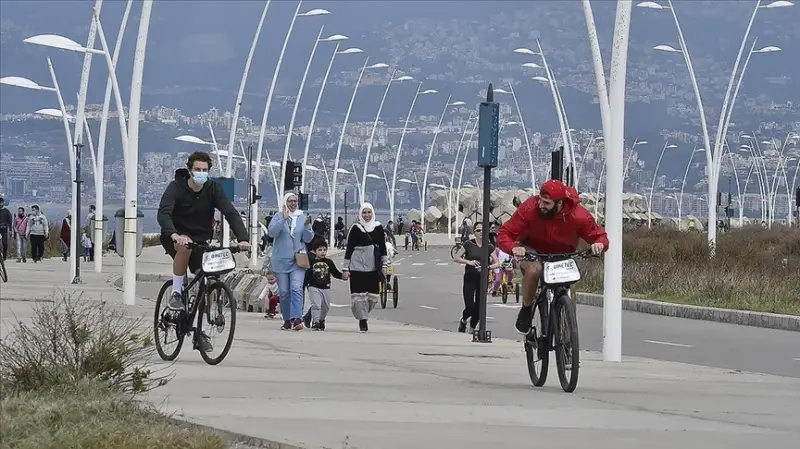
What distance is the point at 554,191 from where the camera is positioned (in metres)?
13.0

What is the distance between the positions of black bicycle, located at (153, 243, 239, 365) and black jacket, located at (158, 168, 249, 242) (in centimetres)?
18

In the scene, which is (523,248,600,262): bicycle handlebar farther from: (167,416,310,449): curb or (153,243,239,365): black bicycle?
(167,416,310,449): curb

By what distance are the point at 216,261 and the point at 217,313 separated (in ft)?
1.48

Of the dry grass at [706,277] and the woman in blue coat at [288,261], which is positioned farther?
the dry grass at [706,277]

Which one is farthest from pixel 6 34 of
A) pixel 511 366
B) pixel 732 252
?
pixel 511 366

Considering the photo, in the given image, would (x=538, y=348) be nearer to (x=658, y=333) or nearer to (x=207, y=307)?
(x=207, y=307)

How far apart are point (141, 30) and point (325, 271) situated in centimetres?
624

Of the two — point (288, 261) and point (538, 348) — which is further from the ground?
point (288, 261)

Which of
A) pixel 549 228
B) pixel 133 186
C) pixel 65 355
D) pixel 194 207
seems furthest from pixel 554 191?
pixel 133 186

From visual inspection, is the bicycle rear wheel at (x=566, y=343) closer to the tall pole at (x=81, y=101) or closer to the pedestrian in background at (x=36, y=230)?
the tall pole at (x=81, y=101)

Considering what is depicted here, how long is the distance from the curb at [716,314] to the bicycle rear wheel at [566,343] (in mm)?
12658

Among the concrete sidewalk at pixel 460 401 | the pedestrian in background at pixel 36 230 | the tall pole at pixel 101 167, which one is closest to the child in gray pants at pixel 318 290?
the concrete sidewalk at pixel 460 401

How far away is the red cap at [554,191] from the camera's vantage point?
1300 cm

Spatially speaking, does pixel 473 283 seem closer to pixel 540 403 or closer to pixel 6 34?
pixel 540 403
